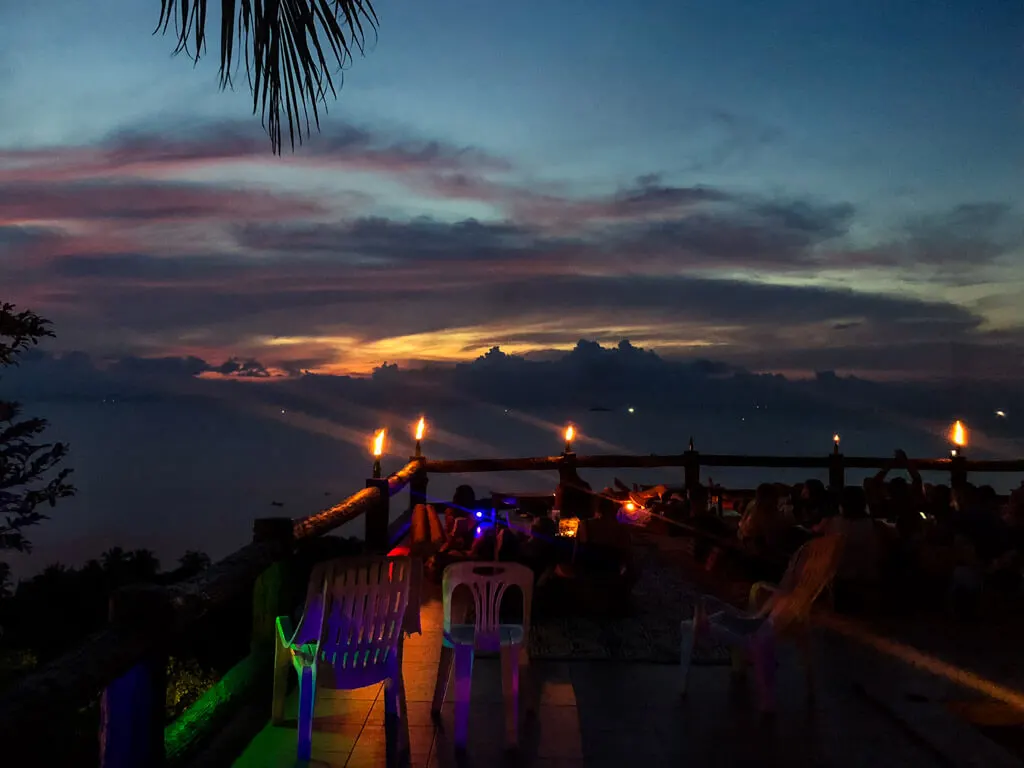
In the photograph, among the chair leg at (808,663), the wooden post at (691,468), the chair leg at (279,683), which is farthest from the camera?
the wooden post at (691,468)

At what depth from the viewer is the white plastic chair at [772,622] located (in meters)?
4.61

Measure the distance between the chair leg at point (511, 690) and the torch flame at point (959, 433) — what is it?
6907 mm

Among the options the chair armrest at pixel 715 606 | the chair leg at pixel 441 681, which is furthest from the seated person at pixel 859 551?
the chair leg at pixel 441 681

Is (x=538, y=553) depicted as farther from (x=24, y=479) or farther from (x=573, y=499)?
(x=24, y=479)

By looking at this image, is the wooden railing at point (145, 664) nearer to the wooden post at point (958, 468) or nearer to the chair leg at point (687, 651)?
the chair leg at point (687, 651)

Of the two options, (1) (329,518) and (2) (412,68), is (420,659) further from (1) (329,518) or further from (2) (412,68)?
(2) (412,68)

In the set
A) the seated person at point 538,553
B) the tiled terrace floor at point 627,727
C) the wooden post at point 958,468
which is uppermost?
the wooden post at point 958,468

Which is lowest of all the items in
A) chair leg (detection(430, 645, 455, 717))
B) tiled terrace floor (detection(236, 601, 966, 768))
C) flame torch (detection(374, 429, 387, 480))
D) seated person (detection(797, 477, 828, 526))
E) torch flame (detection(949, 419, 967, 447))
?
tiled terrace floor (detection(236, 601, 966, 768))

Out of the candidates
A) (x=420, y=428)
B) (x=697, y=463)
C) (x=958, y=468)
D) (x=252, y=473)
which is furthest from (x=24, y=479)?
(x=252, y=473)

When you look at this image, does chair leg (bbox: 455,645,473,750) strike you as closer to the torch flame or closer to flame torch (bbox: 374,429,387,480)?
→ flame torch (bbox: 374,429,387,480)

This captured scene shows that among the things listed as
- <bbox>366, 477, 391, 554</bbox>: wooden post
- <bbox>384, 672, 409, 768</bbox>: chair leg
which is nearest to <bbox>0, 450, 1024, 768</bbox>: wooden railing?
<bbox>384, 672, 409, 768</bbox>: chair leg

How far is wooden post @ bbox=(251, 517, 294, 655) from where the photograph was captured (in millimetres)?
4879

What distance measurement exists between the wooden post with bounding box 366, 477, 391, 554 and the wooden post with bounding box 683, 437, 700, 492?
5.39 meters

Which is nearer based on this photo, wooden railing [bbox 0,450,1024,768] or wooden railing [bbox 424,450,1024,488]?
wooden railing [bbox 0,450,1024,768]
